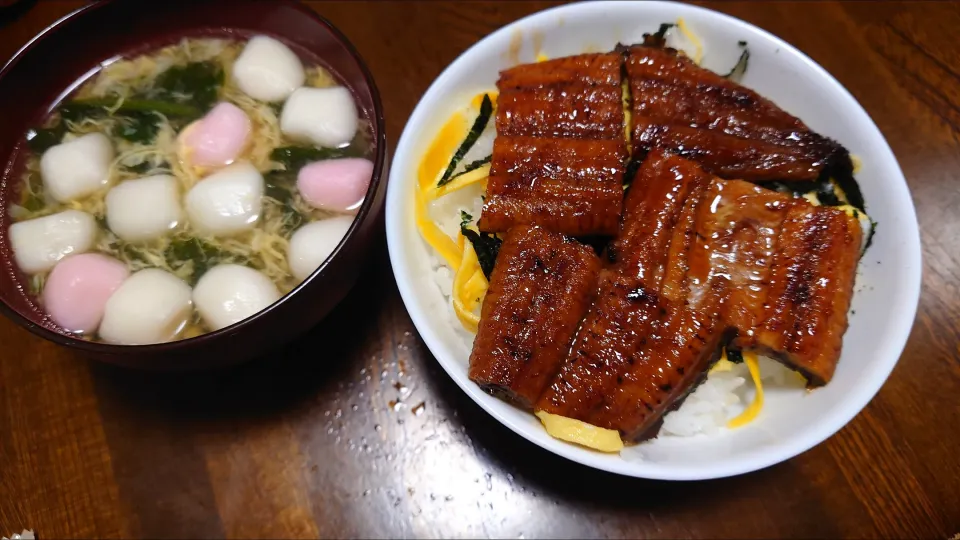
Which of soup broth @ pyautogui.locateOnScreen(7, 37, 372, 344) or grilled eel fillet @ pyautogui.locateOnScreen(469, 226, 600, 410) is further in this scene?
soup broth @ pyautogui.locateOnScreen(7, 37, 372, 344)

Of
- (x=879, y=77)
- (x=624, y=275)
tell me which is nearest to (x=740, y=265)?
(x=624, y=275)

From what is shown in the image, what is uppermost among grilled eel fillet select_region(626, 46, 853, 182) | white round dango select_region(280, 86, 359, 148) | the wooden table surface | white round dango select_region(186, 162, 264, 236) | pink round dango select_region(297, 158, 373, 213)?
grilled eel fillet select_region(626, 46, 853, 182)

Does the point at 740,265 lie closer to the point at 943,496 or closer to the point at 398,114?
the point at 943,496

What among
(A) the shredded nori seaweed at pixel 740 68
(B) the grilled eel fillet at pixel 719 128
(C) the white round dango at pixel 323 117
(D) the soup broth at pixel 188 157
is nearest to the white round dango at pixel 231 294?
(D) the soup broth at pixel 188 157

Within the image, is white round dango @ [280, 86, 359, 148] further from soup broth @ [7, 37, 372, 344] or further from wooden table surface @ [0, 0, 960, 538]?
wooden table surface @ [0, 0, 960, 538]

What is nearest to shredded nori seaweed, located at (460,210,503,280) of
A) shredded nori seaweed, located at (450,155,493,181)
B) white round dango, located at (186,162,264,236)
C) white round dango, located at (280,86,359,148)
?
shredded nori seaweed, located at (450,155,493,181)

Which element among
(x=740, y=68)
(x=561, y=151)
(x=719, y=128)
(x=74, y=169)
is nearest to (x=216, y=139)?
(x=74, y=169)

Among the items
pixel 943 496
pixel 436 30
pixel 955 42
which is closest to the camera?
pixel 943 496
